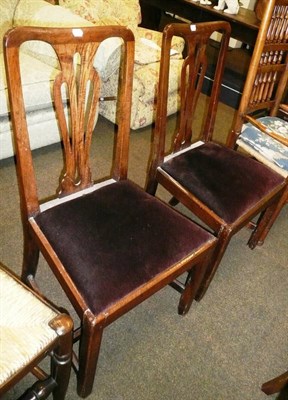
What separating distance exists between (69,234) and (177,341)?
65cm

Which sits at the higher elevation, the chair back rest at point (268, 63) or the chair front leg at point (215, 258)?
the chair back rest at point (268, 63)

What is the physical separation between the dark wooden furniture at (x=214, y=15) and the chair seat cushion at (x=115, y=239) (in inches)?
88.6

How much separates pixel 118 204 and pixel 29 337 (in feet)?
1.67

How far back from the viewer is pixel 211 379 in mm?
1215

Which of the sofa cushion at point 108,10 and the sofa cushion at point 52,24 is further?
the sofa cushion at point 108,10

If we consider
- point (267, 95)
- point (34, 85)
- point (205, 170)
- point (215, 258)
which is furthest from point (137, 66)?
point (215, 258)

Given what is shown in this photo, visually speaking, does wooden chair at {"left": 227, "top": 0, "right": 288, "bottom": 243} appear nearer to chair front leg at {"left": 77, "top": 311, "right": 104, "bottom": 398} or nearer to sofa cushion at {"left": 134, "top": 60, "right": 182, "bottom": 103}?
sofa cushion at {"left": 134, "top": 60, "right": 182, "bottom": 103}

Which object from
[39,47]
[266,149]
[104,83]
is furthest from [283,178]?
[39,47]

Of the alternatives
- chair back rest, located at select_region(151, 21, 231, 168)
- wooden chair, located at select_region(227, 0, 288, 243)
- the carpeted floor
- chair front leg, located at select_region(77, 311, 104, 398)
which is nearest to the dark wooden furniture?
wooden chair, located at select_region(227, 0, 288, 243)

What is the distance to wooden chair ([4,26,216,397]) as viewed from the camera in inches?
35.1

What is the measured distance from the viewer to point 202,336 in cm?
134

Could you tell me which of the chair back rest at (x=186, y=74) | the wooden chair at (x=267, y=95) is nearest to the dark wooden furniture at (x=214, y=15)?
the wooden chair at (x=267, y=95)

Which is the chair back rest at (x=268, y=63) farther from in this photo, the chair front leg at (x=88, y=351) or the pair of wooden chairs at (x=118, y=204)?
the chair front leg at (x=88, y=351)

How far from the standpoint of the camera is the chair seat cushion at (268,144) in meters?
1.62
